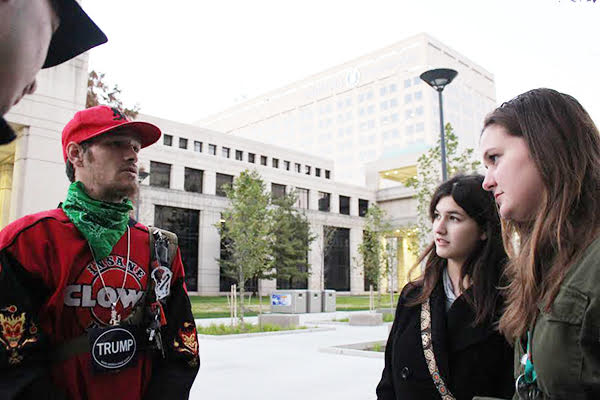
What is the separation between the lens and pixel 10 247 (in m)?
1.84

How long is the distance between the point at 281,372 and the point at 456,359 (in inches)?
260

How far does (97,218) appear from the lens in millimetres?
2137

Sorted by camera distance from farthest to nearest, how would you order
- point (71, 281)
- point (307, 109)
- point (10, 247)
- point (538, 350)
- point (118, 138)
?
point (307, 109) < point (118, 138) < point (71, 281) < point (10, 247) < point (538, 350)

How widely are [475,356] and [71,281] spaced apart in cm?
200

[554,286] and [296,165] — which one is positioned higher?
[296,165]

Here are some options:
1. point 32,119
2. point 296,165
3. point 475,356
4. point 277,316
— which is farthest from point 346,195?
point 475,356

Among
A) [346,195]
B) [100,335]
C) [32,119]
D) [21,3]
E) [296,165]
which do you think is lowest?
[100,335]

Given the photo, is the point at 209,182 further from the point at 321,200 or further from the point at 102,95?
the point at 102,95

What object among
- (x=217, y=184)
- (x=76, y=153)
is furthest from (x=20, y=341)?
(x=217, y=184)

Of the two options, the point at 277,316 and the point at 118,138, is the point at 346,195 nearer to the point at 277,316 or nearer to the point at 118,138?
the point at 277,316

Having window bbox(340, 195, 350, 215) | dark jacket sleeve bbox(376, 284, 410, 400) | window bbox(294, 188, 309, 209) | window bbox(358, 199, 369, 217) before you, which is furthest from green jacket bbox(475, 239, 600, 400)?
window bbox(358, 199, 369, 217)

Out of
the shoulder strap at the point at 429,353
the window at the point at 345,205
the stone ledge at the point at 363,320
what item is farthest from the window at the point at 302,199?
the shoulder strap at the point at 429,353

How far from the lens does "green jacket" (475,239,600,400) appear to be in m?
1.11

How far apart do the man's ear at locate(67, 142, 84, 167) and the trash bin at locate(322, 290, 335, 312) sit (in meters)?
24.9
